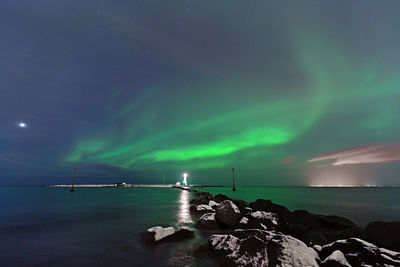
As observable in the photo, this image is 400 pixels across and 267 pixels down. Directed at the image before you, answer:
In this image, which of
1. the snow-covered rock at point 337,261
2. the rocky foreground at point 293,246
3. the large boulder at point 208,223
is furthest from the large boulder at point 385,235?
the large boulder at point 208,223

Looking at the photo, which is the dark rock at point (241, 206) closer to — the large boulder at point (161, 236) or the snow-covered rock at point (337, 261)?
the large boulder at point (161, 236)

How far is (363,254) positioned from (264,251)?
3.71 meters

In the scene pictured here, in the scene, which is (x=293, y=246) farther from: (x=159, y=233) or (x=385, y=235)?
(x=159, y=233)

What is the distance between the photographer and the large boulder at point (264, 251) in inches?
260

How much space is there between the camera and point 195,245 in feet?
32.9

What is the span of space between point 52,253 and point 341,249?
1252 cm

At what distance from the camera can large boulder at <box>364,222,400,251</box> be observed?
8594 mm

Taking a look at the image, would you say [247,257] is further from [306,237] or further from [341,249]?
[306,237]

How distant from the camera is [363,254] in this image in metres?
7.13

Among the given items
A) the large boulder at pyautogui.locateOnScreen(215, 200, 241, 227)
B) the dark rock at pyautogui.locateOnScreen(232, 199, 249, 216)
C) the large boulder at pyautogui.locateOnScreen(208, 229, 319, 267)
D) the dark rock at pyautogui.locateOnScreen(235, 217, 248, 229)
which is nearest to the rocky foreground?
the large boulder at pyautogui.locateOnScreen(208, 229, 319, 267)

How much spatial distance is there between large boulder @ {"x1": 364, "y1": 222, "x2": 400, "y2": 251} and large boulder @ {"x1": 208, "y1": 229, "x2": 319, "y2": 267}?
13.9 ft

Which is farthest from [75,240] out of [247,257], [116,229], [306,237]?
[306,237]

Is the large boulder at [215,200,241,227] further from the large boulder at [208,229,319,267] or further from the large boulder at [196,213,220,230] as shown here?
the large boulder at [208,229,319,267]

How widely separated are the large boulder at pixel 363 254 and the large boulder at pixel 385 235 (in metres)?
1.54
